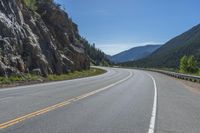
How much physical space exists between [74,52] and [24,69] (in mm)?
30986

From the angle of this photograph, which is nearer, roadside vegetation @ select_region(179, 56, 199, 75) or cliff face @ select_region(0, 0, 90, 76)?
cliff face @ select_region(0, 0, 90, 76)

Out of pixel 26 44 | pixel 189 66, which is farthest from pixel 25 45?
pixel 189 66

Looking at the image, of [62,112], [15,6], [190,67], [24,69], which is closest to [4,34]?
[24,69]

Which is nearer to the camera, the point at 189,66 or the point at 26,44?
the point at 26,44

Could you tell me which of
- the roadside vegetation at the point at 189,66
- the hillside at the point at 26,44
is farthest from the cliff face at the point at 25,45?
the roadside vegetation at the point at 189,66

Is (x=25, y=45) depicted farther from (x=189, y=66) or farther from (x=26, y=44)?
(x=189, y=66)

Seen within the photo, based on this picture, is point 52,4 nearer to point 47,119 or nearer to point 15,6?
point 15,6

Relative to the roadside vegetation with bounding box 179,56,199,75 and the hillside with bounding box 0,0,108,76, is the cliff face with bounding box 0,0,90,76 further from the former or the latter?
the roadside vegetation with bounding box 179,56,199,75

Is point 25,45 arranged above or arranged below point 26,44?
below

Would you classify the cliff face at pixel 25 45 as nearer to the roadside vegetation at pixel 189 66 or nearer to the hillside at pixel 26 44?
the hillside at pixel 26 44

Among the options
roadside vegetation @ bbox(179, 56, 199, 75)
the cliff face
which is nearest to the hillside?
the cliff face

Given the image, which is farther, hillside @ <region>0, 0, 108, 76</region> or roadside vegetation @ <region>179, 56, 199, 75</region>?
roadside vegetation @ <region>179, 56, 199, 75</region>

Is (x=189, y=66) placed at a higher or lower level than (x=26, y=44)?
lower

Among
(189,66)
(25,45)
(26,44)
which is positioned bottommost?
(189,66)
